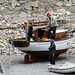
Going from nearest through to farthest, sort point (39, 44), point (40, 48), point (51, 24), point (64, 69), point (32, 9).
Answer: point (64, 69) < point (39, 44) < point (40, 48) < point (51, 24) < point (32, 9)

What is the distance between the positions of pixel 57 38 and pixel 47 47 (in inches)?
49.3

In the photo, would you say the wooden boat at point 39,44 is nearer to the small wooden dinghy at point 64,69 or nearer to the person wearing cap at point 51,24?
the person wearing cap at point 51,24

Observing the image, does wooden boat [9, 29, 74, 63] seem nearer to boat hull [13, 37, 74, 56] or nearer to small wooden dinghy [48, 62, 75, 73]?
boat hull [13, 37, 74, 56]

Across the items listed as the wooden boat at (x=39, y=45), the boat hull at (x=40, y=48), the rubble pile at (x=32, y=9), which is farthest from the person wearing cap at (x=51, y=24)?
the rubble pile at (x=32, y=9)

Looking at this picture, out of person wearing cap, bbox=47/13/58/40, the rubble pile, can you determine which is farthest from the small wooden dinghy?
the rubble pile

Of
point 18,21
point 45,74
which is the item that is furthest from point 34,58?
point 18,21

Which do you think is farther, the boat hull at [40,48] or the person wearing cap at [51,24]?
the person wearing cap at [51,24]

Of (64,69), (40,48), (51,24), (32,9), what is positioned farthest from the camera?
(32,9)

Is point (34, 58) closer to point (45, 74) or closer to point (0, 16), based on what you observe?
point (45, 74)

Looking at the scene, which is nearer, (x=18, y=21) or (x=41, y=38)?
(x=41, y=38)

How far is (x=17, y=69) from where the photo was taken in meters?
16.4

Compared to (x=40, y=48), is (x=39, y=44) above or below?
above

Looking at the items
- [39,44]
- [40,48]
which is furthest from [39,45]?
[40,48]

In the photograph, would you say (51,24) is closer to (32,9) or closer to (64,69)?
(64,69)
